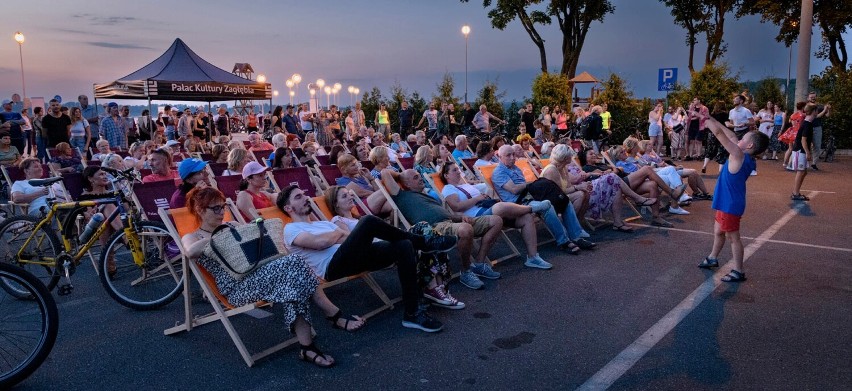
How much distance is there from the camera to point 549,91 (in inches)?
830

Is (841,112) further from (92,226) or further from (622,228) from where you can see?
(92,226)

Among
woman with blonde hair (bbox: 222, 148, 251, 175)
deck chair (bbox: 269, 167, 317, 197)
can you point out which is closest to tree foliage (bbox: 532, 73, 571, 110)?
deck chair (bbox: 269, 167, 317, 197)

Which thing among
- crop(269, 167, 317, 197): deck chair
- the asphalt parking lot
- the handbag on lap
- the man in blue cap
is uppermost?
the man in blue cap

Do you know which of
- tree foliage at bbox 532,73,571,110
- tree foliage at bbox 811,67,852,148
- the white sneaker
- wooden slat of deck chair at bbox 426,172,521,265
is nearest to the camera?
wooden slat of deck chair at bbox 426,172,521,265

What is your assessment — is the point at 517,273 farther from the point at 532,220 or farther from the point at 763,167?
the point at 763,167

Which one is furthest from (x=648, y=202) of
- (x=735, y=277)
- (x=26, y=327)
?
(x=26, y=327)

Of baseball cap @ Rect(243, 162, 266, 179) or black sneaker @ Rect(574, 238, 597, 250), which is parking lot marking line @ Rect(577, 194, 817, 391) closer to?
black sneaker @ Rect(574, 238, 597, 250)

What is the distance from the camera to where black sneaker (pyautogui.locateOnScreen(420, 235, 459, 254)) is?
4.29 m

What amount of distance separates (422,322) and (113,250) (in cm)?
252

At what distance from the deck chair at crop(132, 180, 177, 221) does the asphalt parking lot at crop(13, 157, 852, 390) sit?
772 millimetres

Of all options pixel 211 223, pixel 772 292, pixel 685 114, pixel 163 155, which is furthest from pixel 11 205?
pixel 685 114

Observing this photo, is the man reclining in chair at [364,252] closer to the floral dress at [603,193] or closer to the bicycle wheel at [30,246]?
the bicycle wheel at [30,246]

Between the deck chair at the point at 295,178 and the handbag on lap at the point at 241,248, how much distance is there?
9.56 ft

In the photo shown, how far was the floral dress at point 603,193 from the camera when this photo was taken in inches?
279
